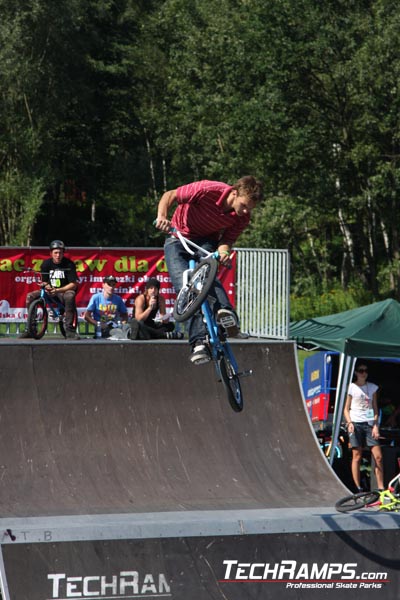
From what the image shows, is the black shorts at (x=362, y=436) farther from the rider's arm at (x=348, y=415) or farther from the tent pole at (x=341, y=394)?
the tent pole at (x=341, y=394)

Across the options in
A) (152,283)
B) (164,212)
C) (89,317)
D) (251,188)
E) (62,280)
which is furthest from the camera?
(89,317)

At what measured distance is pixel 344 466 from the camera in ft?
47.4

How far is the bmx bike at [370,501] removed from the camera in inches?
410

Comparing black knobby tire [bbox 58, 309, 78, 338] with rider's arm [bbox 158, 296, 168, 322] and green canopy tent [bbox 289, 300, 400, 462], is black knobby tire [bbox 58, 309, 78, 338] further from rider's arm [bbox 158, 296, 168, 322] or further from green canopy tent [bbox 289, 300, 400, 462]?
green canopy tent [bbox 289, 300, 400, 462]

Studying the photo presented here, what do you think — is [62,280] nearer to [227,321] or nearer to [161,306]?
[161,306]

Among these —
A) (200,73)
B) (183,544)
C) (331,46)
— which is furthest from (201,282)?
(200,73)

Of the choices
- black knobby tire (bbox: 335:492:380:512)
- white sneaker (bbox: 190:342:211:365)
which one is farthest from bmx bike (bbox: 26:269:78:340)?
white sneaker (bbox: 190:342:211:365)

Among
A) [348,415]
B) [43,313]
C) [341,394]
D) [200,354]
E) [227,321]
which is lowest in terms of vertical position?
[348,415]

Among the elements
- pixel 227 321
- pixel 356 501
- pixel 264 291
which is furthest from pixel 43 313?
pixel 227 321

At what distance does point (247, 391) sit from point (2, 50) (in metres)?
24.6

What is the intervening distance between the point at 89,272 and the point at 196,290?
672 centimetres

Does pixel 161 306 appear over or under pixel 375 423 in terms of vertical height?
over

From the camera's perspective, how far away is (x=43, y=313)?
537 inches

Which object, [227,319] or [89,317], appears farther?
[89,317]
